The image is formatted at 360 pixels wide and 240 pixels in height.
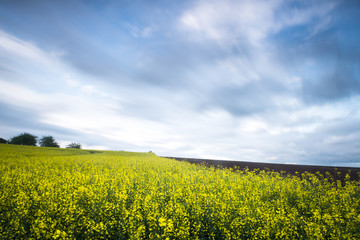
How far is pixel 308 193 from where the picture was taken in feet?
32.5

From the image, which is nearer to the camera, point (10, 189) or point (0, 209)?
point (0, 209)

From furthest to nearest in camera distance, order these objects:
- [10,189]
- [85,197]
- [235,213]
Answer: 1. [10,189]
2. [85,197]
3. [235,213]

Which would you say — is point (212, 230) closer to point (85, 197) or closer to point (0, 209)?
point (85, 197)

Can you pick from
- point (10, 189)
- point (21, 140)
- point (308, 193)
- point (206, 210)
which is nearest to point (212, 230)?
point (206, 210)

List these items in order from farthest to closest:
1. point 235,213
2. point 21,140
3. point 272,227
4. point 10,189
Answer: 1. point 21,140
2. point 10,189
3. point 235,213
4. point 272,227

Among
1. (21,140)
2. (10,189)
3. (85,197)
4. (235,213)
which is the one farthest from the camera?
(21,140)

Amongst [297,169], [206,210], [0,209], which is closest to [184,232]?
[206,210]

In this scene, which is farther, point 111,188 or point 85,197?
point 111,188

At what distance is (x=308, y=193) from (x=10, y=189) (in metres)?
14.9

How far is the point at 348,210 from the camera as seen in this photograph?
25.7ft

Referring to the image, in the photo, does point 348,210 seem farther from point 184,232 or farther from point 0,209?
point 0,209

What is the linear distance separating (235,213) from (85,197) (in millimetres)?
5943

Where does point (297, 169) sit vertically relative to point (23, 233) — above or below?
above

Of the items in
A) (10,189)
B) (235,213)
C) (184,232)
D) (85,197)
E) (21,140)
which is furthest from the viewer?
(21,140)
